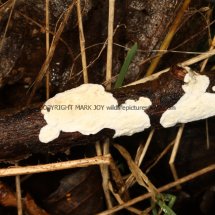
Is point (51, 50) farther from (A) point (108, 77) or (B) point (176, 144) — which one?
(B) point (176, 144)

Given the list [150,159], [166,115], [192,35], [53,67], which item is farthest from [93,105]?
[192,35]

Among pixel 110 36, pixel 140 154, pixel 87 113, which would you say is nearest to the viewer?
pixel 87 113

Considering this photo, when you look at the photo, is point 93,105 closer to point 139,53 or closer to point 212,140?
point 139,53

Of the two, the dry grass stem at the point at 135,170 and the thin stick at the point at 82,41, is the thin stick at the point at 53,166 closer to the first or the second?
the dry grass stem at the point at 135,170

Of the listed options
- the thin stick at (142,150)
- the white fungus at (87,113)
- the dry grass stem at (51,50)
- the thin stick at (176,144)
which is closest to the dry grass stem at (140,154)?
the thin stick at (142,150)

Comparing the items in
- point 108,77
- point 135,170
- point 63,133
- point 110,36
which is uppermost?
point 110,36

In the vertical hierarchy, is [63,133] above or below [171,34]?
below

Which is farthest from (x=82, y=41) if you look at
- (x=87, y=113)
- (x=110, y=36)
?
(x=87, y=113)
